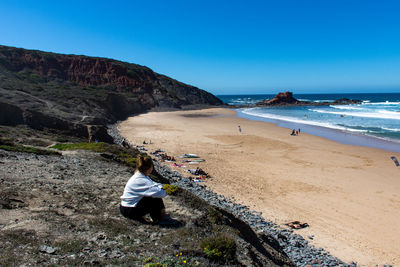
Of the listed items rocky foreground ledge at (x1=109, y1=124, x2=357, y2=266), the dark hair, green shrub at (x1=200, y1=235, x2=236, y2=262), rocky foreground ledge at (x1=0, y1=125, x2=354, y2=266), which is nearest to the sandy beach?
rocky foreground ledge at (x1=109, y1=124, x2=357, y2=266)

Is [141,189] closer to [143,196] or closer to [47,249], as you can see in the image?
[143,196]

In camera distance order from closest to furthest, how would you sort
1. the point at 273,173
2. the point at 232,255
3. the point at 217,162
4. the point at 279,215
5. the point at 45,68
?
the point at 232,255 < the point at 279,215 < the point at 273,173 < the point at 217,162 < the point at 45,68

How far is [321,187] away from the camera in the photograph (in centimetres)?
1140

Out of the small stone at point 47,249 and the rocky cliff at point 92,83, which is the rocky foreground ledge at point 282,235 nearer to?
the small stone at point 47,249

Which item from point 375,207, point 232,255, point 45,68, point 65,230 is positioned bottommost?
point 375,207

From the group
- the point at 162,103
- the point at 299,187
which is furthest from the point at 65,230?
the point at 162,103

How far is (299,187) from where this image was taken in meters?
11.3

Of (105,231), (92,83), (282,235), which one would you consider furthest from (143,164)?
(92,83)

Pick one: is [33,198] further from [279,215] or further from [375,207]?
[375,207]

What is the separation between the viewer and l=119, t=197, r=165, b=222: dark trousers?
4.69m

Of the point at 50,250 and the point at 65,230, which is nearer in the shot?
the point at 50,250

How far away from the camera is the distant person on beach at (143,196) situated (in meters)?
4.57

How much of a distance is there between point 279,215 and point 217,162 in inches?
266

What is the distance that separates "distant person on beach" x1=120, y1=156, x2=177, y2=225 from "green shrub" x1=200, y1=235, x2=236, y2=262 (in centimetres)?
93
